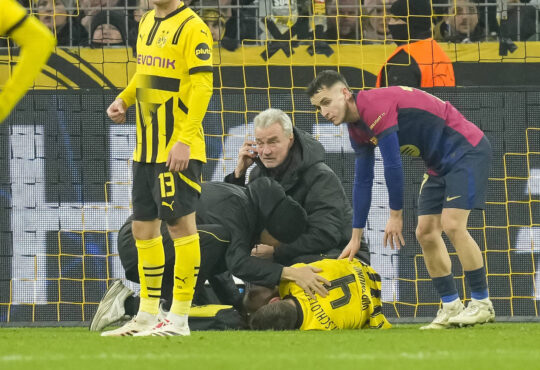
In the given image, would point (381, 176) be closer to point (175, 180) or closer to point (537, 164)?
point (537, 164)

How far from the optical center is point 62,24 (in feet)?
26.3

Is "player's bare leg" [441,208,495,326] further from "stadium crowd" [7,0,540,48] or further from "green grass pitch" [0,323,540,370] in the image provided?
"stadium crowd" [7,0,540,48]

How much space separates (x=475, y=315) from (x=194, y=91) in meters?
2.00

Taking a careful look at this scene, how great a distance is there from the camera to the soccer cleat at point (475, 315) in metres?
5.79

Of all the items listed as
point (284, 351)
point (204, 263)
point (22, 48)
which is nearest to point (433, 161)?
point (204, 263)

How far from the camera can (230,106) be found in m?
7.29

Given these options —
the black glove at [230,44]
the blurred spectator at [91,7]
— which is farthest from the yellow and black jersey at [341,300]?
the blurred spectator at [91,7]

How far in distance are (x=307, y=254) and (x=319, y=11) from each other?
2638 mm

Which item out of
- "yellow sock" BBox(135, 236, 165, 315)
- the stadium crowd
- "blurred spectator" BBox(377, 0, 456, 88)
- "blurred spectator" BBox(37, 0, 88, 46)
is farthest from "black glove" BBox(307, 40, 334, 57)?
"yellow sock" BBox(135, 236, 165, 315)

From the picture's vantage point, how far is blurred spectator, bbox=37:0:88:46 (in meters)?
7.78

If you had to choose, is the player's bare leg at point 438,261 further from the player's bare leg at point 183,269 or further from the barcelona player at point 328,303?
the player's bare leg at point 183,269

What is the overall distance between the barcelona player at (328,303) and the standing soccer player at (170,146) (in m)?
0.66

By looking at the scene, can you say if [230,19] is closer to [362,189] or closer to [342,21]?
[342,21]

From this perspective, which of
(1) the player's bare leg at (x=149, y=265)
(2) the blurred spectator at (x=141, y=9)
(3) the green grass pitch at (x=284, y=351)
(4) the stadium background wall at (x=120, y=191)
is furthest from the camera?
(2) the blurred spectator at (x=141, y=9)
